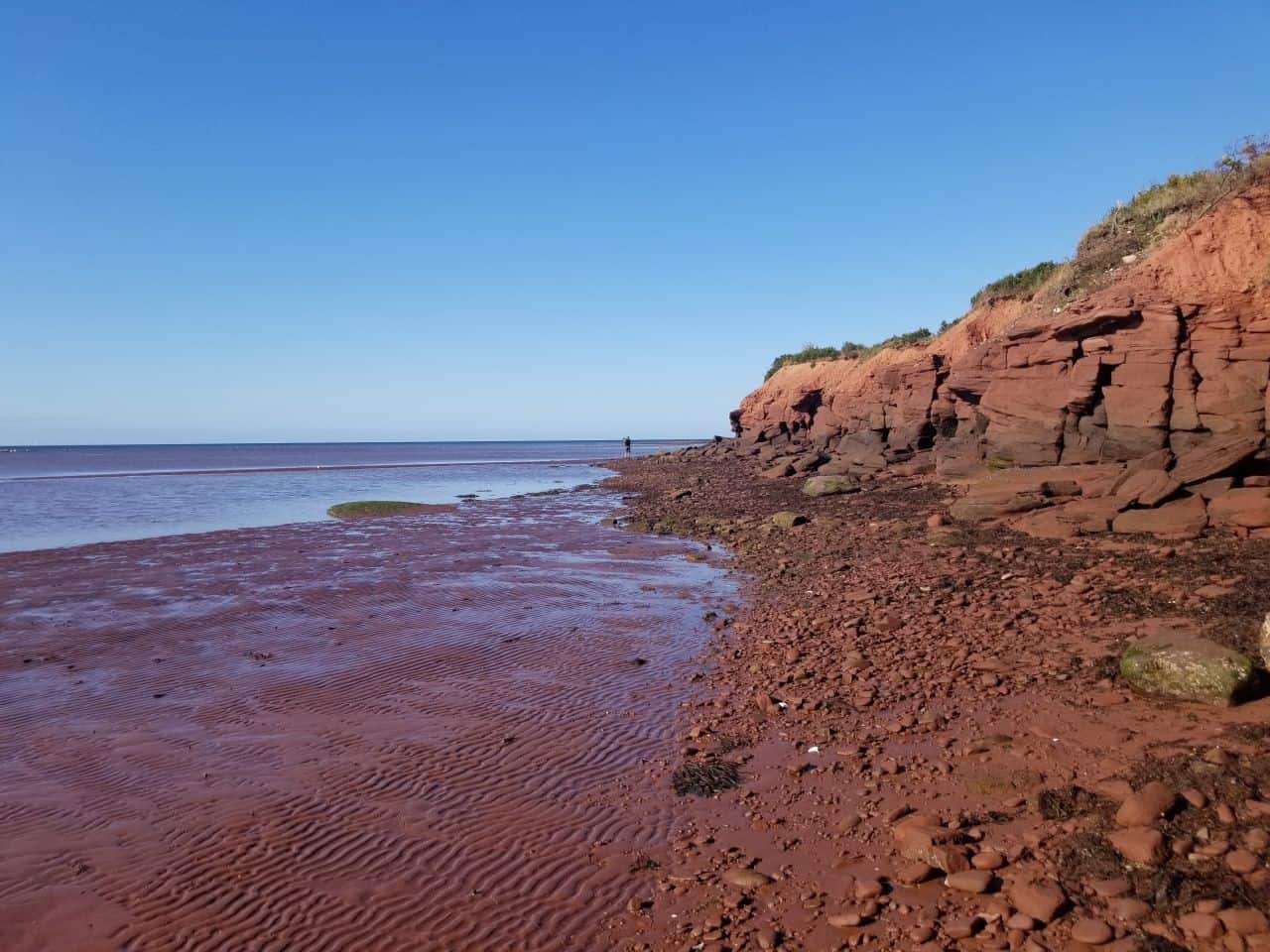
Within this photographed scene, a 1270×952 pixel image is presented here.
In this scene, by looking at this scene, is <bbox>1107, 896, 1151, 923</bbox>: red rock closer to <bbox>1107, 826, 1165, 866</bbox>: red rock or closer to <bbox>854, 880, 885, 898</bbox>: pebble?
<bbox>1107, 826, 1165, 866</bbox>: red rock

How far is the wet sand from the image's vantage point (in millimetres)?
5734

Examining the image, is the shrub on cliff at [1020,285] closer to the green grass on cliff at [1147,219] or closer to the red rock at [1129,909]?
the green grass on cliff at [1147,219]

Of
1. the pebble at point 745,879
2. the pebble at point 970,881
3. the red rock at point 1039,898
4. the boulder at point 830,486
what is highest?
the boulder at point 830,486

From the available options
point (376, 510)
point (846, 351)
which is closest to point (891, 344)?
point (846, 351)

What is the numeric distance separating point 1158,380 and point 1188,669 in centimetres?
1325

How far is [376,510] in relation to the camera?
35281 mm

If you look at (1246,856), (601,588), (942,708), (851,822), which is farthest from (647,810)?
(601,588)

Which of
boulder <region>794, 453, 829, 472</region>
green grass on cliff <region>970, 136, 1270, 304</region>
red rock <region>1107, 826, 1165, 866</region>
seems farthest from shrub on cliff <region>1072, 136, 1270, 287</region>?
red rock <region>1107, 826, 1165, 866</region>

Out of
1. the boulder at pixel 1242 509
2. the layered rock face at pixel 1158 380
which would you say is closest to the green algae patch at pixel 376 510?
the layered rock face at pixel 1158 380

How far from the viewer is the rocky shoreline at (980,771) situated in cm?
497

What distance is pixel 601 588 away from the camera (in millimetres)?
17188

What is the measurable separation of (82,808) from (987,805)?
27.5ft

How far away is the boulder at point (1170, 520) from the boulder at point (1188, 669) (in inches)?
288

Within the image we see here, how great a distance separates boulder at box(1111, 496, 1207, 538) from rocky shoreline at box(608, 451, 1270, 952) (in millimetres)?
595
